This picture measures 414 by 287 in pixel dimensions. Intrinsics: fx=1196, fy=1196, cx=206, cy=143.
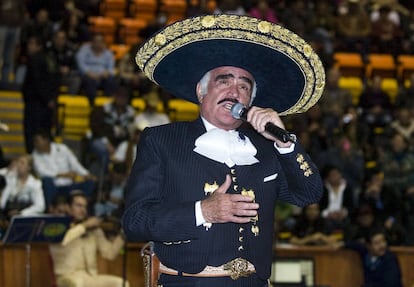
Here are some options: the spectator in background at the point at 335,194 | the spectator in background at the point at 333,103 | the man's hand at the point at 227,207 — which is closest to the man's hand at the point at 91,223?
the spectator in background at the point at 335,194

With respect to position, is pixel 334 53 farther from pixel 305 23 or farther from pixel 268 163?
pixel 268 163

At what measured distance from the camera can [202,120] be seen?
5434mm

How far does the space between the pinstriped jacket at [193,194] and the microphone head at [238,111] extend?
0.32 m

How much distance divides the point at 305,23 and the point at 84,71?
4502 millimetres

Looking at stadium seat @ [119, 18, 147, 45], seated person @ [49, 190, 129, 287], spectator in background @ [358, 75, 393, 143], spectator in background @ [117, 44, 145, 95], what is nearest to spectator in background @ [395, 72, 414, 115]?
spectator in background @ [358, 75, 393, 143]

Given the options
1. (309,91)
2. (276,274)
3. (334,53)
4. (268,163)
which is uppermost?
(334,53)

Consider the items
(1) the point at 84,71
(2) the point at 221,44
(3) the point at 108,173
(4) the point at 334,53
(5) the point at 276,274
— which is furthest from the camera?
(4) the point at 334,53

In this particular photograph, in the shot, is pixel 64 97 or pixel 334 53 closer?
pixel 64 97

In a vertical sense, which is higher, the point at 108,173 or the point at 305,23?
the point at 305,23

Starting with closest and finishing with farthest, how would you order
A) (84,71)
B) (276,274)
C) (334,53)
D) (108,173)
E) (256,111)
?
(256,111)
(276,274)
(108,173)
(84,71)
(334,53)

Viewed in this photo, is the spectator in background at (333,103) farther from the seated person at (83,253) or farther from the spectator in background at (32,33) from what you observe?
the seated person at (83,253)

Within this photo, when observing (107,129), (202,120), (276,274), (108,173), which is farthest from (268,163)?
(107,129)

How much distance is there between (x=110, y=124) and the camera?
13.9 metres

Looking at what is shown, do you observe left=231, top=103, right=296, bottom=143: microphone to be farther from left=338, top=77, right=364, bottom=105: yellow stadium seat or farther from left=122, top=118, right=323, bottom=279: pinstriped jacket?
left=338, top=77, right=364, bottom=105: yellow stadium seat
